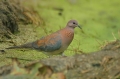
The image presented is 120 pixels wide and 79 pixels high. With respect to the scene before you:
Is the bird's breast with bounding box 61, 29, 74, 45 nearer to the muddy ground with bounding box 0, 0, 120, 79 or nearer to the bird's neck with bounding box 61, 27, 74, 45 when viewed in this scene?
the bird's neck with bounding box 61, 27, 74, 45

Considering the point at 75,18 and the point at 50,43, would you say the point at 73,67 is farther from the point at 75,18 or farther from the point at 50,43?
the point at 75,18

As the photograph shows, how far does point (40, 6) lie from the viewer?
6.62 meters

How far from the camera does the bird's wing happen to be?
12.6ft

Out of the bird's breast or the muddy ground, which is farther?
the bird's breast

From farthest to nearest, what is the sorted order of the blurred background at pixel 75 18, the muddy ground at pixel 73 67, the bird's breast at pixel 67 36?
the blurred background at pixel 75 18
the bird's breast at pixel 67 36
the muddy ground at pixel 73 67

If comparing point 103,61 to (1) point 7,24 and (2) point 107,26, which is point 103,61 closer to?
(1) point 7,24

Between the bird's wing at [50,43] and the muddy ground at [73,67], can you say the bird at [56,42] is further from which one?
the muddy ground at [73,67]

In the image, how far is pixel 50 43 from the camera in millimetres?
3877

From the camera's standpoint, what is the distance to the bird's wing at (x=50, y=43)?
3.85m

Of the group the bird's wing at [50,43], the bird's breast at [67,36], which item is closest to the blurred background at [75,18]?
the bird's wing at [50,43]

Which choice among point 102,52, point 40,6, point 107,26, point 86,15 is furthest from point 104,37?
point 102,52

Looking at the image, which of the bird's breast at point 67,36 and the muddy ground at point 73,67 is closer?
the muddy ground at point 73,67

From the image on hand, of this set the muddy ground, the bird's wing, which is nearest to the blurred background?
the bird's wing

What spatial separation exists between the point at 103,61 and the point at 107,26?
337 centimetres
